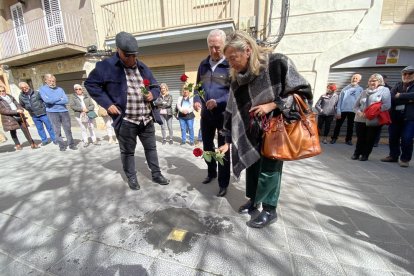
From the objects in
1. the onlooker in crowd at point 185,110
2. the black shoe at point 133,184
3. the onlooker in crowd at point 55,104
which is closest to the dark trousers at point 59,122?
the onlooker in crowd at point 55,104

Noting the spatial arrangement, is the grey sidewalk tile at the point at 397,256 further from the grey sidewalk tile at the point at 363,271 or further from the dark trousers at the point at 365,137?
the dark trousers at the point at 365,137

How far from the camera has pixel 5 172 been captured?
391 centimetres

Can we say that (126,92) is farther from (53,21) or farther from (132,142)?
(53,21)

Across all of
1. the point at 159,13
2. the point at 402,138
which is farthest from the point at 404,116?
the point at 159,13

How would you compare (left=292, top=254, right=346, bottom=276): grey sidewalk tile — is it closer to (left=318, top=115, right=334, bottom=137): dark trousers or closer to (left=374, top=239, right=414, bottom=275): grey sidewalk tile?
(left=374, top=239, right=414, bottom=275): grey sidewalk tile

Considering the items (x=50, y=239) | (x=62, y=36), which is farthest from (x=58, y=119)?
(x=62, y=36)

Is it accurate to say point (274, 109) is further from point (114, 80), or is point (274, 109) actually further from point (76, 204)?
point (76, 204)

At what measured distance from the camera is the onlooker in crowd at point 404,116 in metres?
3.70

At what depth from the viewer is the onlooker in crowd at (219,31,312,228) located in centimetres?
166

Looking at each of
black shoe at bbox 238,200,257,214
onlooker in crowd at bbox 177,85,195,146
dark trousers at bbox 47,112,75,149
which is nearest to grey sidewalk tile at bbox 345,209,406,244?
black shoe at bbox 238,200,257,214

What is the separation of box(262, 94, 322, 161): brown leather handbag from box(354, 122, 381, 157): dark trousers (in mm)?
3336

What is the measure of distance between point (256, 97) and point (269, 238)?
1306 millimetres

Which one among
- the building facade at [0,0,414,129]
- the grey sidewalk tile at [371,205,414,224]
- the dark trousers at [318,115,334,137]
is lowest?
the grey sidewalk tile at [371,205,414,224]

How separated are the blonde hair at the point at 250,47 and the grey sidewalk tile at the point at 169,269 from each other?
5.43 ft
